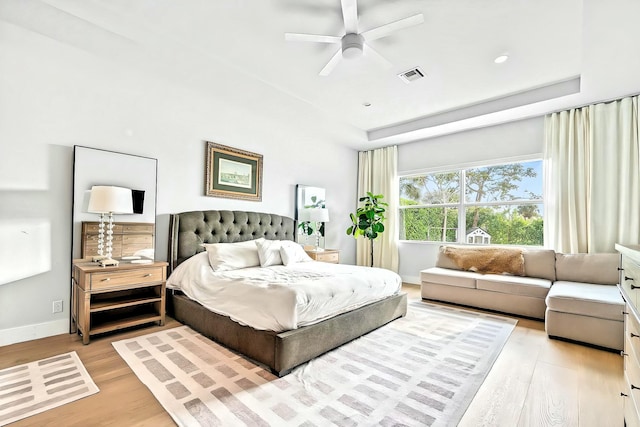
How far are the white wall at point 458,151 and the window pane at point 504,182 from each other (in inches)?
8.1

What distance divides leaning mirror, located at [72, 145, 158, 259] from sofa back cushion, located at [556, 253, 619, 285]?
5.01 m

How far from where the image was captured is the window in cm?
451

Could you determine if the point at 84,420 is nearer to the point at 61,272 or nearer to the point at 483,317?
the point at 61,272

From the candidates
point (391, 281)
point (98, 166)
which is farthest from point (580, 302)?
point (98, 166)

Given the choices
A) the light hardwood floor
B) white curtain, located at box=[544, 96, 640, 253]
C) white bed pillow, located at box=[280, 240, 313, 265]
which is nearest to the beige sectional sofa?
the light hardwood floor

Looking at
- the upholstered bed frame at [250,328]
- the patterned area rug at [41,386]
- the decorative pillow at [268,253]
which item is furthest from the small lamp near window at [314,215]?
the patterned area rug at [41,386]

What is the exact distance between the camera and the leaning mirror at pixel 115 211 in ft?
9.23

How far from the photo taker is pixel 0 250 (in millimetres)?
2424

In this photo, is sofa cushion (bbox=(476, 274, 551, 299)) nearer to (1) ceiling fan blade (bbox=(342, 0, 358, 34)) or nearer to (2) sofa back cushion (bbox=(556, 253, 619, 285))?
(2) sofa back cushion (bbox=(556, 253, 619, 285))

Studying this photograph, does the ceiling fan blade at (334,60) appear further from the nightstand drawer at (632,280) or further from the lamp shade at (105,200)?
the nightstand drawer at (632,280)

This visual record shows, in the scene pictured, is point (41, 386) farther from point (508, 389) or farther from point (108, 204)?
point (508, 389)

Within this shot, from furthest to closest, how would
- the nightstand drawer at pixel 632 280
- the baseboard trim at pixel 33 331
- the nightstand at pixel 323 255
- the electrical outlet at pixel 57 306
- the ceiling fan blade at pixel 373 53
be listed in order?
the nightstand at pixel 323 255 → the electrical outlet at pixel 57 306 → the ceiling fan blade at pixel 373 53 → the baseboard trim at pixel 33 331 → the nightstand drawer at pixel 632 280

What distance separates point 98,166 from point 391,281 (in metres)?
3.27

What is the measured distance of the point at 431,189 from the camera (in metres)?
5.56
